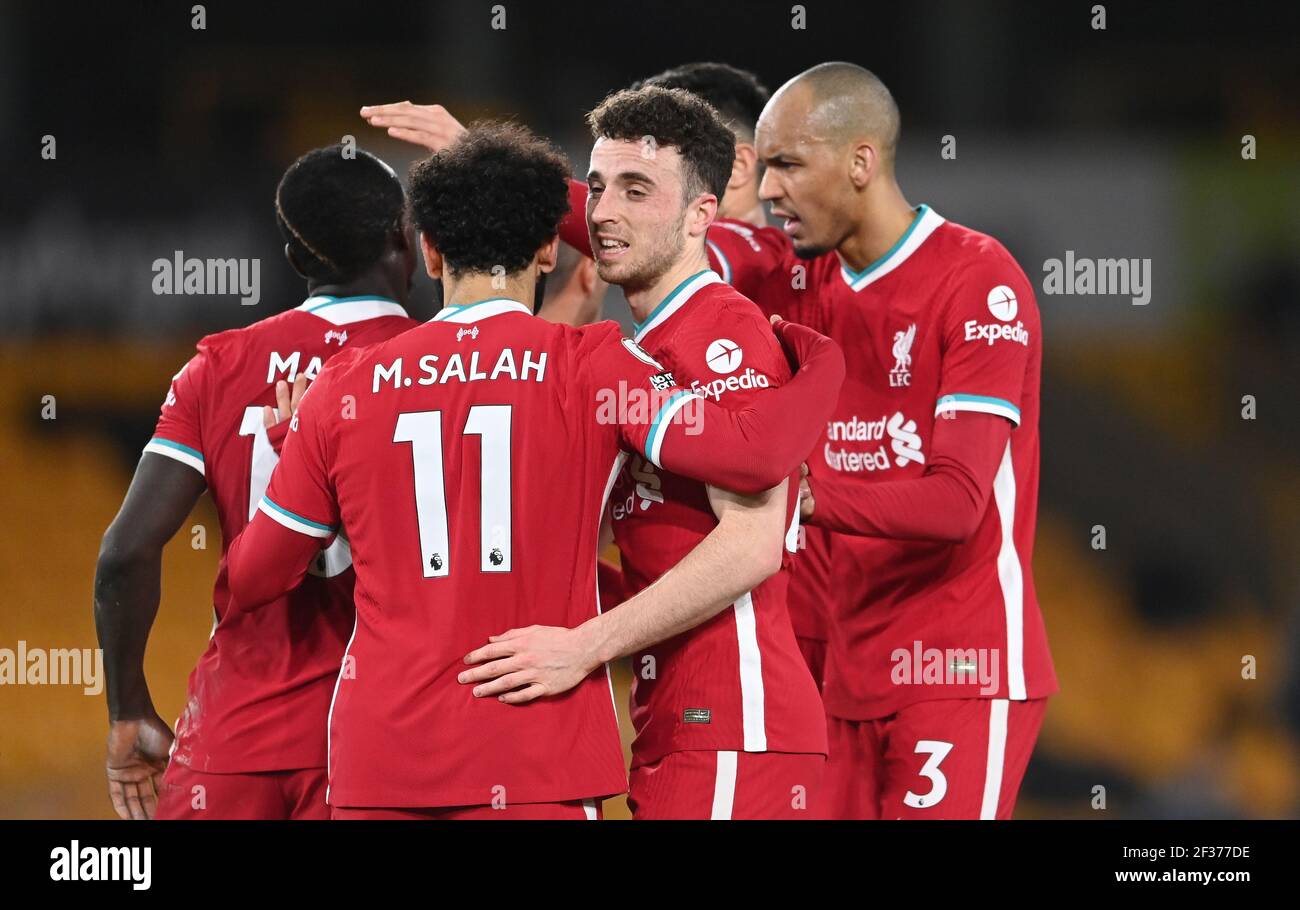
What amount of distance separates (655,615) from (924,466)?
45.6 inches

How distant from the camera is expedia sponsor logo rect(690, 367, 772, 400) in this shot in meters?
2.62

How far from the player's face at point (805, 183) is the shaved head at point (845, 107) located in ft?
0.06

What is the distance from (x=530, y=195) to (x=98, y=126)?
744 centimetres

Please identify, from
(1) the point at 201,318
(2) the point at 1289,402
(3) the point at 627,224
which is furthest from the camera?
(2) the point at 1289,402

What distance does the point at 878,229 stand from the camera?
3.64m

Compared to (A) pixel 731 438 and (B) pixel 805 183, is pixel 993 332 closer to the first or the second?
(B) pixel 805 183

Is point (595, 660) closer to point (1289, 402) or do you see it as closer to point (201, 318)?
point (201, 318)

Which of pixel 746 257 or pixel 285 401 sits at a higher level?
pixel 746 257

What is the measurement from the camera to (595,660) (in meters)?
2.48

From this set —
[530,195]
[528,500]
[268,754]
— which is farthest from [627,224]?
[268,754]

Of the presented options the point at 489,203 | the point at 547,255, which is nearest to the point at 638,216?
the point at 547,255

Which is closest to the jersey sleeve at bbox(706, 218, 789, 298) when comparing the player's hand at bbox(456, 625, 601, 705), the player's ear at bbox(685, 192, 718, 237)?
the player's ear at bbox(685, 192, 718, 237)

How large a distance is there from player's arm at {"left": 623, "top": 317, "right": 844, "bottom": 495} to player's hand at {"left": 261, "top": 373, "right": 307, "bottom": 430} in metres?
0.75

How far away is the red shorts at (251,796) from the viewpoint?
9.98 ft
